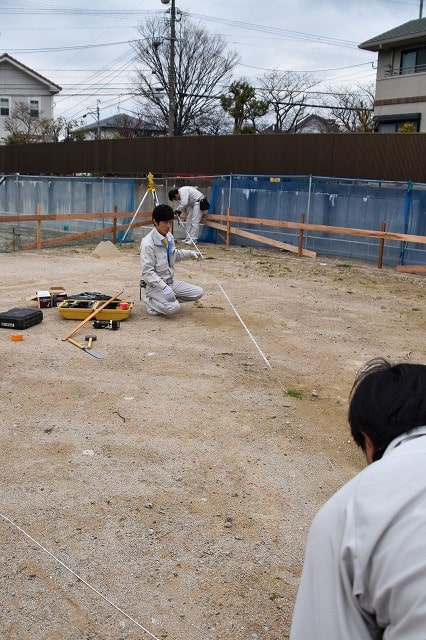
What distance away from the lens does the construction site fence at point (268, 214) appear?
49.1 ft

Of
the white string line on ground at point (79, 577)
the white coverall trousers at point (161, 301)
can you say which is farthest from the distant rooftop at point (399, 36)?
the white string line on ground at point (79, 577)

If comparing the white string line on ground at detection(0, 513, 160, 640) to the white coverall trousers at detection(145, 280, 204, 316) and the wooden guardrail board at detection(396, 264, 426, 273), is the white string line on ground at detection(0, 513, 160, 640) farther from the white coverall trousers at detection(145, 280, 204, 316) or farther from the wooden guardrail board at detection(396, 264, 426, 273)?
the wooden guardrail board at detection(396, 264, 426, 273)

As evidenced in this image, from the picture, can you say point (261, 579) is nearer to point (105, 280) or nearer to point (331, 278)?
point (105, 280)

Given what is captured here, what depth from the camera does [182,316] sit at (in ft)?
30.1

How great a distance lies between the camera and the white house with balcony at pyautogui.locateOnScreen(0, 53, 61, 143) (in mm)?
45062

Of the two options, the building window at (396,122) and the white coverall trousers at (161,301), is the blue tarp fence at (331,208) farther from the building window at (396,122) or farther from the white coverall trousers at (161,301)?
the building window at (396,122)

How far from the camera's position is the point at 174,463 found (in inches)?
183

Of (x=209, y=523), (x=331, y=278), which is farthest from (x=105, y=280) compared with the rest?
(x=209, y=523)

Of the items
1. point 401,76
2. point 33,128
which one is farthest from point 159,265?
point 33,128

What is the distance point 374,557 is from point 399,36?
3023 centimetres

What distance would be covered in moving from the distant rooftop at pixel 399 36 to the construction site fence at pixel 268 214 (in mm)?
13550

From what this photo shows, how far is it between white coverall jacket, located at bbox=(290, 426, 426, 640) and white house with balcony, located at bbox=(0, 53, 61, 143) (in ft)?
154

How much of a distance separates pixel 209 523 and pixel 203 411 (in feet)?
6.05

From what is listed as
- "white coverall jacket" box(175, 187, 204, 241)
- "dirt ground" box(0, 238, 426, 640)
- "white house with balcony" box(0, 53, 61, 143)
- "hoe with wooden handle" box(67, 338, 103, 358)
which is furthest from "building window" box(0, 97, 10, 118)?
"hoe with wooden handle" box(67, 338, 103, 358)
